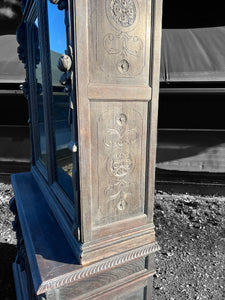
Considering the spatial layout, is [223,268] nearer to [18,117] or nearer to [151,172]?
[151,172]

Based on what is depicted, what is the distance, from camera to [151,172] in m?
1.08

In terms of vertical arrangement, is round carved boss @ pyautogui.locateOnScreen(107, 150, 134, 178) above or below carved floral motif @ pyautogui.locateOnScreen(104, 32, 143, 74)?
below

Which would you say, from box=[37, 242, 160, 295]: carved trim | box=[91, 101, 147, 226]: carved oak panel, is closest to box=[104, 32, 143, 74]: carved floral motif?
box=[91, 101, 147, 226]: carved oak panel

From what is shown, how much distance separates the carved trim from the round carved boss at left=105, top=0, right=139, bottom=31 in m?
1.01

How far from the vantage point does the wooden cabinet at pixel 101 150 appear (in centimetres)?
83

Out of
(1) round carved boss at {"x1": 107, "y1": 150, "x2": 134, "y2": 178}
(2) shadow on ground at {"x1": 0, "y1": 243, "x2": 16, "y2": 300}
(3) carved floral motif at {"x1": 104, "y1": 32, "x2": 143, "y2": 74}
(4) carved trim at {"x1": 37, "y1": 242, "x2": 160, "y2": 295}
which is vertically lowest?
(2) shadow on ground at {"x1": 0, "y1": 243, "x2": 16, "y2": 300}

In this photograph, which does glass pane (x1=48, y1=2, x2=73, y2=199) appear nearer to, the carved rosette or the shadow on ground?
the carved rosette

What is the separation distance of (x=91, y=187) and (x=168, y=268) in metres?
1.70

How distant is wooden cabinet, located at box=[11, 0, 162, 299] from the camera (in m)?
0.83

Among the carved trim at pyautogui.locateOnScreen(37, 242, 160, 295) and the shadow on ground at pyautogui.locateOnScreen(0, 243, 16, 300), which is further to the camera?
the shadow on ground at pyautogui.locateOnScreen(0, 243, 16, 300)

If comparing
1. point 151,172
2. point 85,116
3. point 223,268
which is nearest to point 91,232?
point 151,172

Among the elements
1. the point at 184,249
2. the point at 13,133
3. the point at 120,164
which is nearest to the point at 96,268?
the point at 120,164

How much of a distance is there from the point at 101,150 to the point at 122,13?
1.83 ft

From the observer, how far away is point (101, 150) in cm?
93
